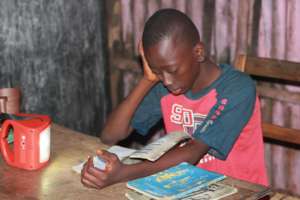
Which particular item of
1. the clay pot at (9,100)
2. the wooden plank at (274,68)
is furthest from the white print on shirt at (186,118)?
the clay pot at (9,100)

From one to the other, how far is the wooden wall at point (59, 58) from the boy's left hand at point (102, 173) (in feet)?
5.44

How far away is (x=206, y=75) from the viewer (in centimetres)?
233

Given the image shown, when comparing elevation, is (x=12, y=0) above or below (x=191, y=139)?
above

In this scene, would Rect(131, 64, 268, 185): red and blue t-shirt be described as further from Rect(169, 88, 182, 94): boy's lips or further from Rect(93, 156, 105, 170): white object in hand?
Rect(93, 156, 105, 170): white object in hand

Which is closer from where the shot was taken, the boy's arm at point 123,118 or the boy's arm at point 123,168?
the boy's arm at point 123,168

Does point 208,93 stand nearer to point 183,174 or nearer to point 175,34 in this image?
point 175,34

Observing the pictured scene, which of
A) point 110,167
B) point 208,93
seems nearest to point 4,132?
point 110,167

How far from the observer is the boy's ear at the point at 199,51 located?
2245 millimetres

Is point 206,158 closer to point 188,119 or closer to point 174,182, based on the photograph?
point 188,119

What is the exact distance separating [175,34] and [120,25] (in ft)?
5.64

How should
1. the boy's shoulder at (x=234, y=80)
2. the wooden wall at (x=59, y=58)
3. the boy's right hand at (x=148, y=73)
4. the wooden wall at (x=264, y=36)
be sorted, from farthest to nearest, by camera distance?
1. the wooden wall at (x=59, y=58)
2. the wooden wall at (x=264, y=36)
3. the boy's right hand at (x=148, y=73)
4. the boy's shoulder at (x=234, y=80)

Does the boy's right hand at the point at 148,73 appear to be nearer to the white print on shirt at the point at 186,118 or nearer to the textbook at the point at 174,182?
the white print on shirt at the point at 186,118

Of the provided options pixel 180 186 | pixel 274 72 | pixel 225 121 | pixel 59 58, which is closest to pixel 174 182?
A: pixel 180 186

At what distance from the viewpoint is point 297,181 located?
3.31 metres
